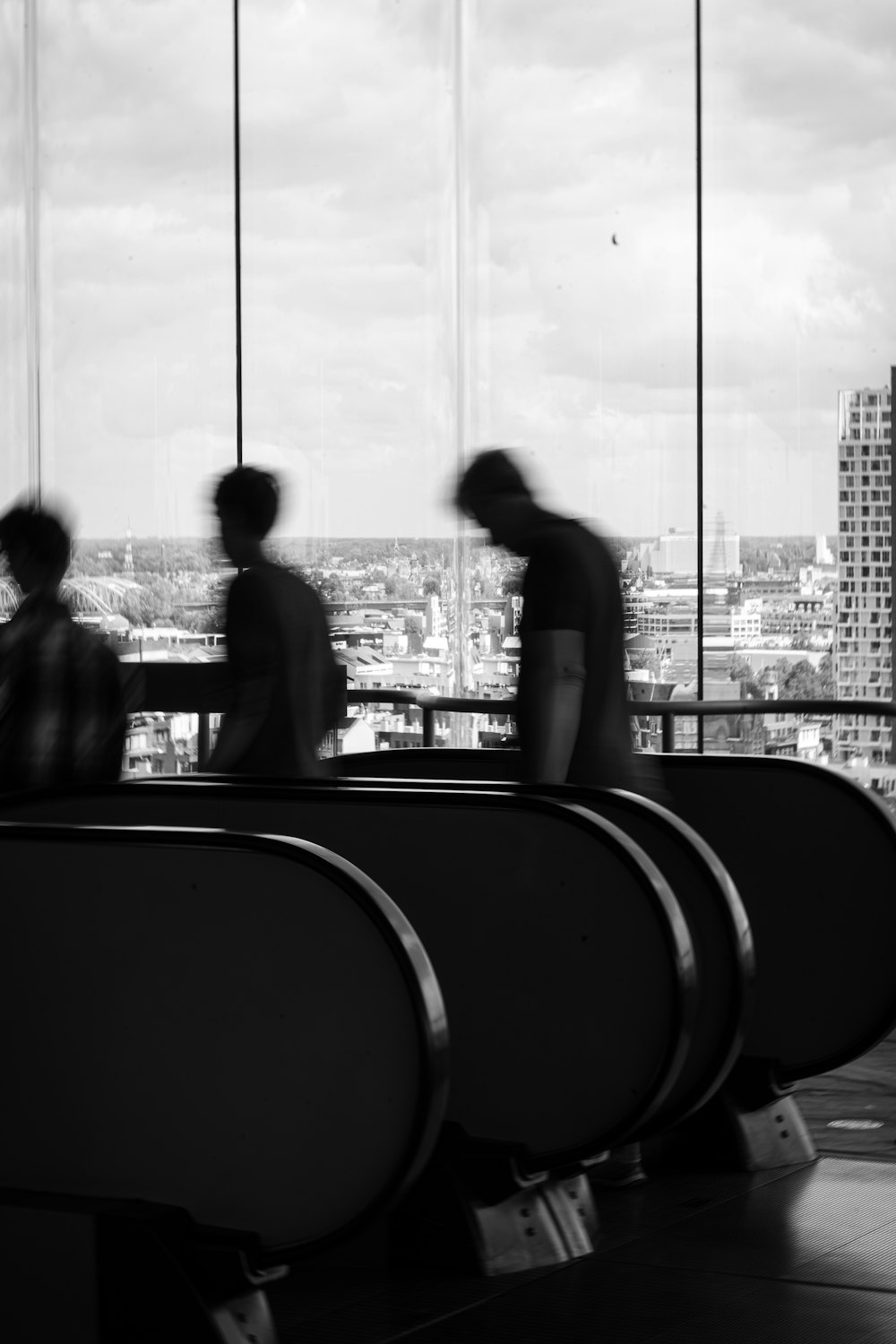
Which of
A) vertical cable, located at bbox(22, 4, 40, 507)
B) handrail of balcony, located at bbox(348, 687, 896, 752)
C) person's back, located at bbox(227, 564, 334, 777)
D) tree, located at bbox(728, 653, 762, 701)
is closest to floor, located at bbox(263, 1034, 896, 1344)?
person's back, located at bbox(227, 564, 334, 777)

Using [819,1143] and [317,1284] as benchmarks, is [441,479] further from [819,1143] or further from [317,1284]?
[317,1284]

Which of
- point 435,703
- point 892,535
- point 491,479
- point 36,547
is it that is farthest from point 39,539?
point 892,535

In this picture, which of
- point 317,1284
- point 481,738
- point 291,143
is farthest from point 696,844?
point 291,143

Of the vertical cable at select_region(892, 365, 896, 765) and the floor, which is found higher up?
the vertical cable at select_region(892, 365, 896, 765)

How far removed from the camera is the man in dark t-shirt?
11.6ft

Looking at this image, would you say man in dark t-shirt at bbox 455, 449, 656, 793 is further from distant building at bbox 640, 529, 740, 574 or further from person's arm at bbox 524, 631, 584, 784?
distant building at bbox 640, 529, 740, 574

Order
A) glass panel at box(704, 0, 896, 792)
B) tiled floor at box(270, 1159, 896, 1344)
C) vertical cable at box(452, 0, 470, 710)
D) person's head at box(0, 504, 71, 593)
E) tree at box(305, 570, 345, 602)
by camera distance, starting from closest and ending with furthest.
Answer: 1. tiled floor at box(270, 1159, 896, 1344)
2. person's head at box(0, 504, 71, 593)
3. glass panel at box(704, 0, 896, 792)
4. vertical cable at box(452, 0, 470, 710)
5. tree at box(305, 570, 345, 602)

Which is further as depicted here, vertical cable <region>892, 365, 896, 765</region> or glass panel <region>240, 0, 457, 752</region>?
glass panel <region>240, 0, 457, 752</region>

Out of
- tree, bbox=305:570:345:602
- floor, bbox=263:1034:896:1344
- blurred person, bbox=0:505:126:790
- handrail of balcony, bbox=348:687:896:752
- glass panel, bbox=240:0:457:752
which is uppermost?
glass panel, bbox=240:0:457:752

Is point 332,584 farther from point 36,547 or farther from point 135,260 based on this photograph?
point 36,547

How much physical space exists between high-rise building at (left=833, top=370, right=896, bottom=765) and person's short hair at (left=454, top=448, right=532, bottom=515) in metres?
3.65

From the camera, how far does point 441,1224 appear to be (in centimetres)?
345

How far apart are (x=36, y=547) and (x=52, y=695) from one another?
1.11ft

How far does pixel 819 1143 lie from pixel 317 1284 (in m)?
1.41
